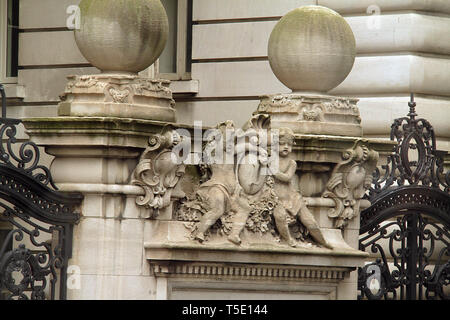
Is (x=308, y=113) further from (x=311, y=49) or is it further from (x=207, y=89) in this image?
(x=207, y=89)

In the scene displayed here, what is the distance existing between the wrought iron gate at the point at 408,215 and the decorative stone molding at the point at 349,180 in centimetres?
67

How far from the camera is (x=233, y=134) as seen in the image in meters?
15.3

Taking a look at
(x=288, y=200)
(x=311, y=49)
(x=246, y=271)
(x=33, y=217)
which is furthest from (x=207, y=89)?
(x=33, y=217)

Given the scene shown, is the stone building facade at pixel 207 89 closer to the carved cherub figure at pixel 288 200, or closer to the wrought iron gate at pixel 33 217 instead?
the wrought iron gate at pixel 33 217

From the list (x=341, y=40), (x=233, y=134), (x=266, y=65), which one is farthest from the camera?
(x=266, y=65)

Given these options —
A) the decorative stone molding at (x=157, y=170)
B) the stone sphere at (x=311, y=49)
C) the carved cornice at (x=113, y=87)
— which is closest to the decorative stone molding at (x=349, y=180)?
the stone sphere at (x=311, y=49)

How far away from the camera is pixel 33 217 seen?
14.5 metres

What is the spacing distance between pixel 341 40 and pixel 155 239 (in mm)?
3071

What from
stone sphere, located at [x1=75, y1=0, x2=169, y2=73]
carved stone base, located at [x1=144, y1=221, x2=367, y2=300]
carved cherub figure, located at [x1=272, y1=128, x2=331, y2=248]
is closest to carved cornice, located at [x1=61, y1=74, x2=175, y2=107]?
stone sphere, located at [x1=75, y1=0, x2=169, y2=73]

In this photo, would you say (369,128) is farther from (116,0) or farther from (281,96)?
(116,0)

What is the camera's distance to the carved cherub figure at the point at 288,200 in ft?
51.2

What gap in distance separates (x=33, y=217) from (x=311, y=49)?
3.49m
